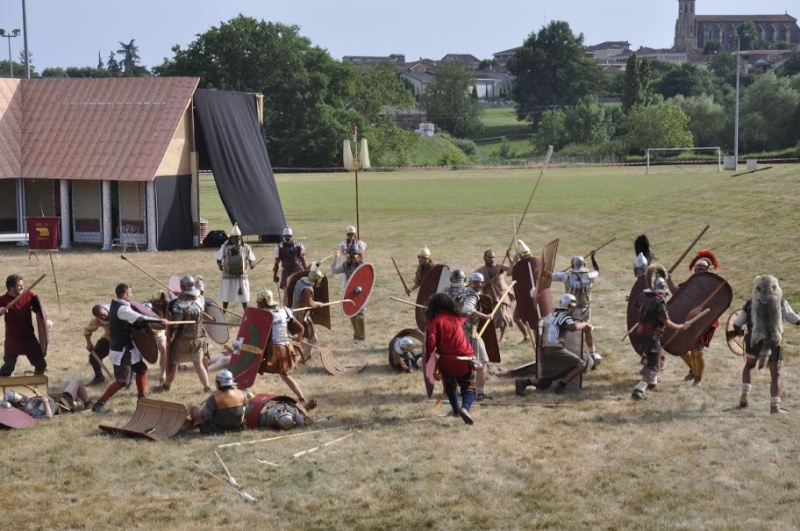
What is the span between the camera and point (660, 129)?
293 feet

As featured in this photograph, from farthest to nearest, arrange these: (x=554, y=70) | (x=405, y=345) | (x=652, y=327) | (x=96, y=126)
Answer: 1. (x=554, y=70)
2. (x=96, y=126)
3. (x=405, y=345)
4. (x=652, y=327)

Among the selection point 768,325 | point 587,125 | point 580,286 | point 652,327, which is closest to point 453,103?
point 587,125

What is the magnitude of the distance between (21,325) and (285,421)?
3.55 meters

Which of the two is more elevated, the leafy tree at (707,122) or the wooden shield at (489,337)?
the leafy tree at (707,122)

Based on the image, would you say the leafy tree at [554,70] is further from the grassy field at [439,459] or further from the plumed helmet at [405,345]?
the plumed helmet at [405,345]

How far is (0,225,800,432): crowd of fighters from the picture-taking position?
10.6m

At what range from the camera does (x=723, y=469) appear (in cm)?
916

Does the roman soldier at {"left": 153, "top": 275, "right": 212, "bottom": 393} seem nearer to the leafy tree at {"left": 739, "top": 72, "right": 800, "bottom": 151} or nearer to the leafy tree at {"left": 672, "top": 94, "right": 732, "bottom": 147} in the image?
the leafy tree at {"left": 739, "top": 72, "right": 800, "bottom": 151}

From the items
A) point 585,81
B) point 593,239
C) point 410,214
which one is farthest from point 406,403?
point 585,81

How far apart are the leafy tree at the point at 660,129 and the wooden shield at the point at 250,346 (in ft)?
267

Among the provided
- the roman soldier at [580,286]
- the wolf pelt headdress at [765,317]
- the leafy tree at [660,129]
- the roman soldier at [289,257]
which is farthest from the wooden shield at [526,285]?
the leafy tree at [660,129]

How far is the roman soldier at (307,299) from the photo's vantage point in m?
13.3

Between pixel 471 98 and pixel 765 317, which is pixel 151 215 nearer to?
pixel 765 317

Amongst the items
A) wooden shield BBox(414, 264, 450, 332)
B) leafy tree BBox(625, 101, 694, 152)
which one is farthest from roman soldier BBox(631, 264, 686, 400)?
leafy tree BBox(625, 101, 694, 152)
